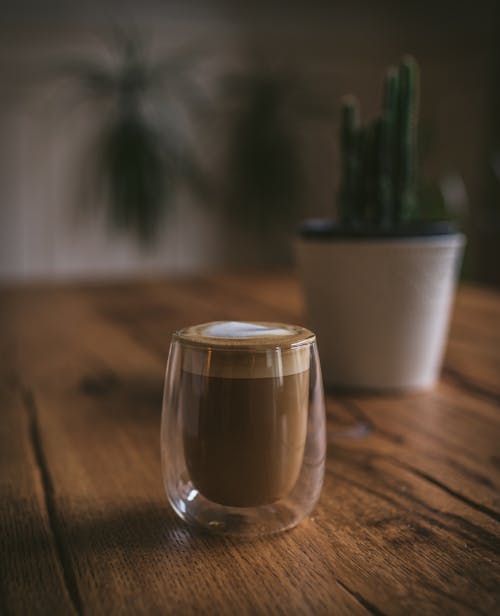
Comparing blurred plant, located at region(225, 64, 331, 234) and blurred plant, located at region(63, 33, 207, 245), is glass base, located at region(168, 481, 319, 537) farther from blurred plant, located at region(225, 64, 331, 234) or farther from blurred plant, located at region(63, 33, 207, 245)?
blurred plant, located at region(225, 64, 331, 234)

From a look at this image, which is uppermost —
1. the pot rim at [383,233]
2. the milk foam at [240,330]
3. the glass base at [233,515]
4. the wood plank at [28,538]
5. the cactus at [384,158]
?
the cactus at [384,158]

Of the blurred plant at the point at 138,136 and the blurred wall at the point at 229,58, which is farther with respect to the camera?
the blurred wall at the point at 229,58

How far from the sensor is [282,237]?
16.2ft

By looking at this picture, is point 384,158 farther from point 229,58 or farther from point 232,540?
point 229,58

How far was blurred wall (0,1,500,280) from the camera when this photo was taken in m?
4.32

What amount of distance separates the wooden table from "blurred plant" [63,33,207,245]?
325cm

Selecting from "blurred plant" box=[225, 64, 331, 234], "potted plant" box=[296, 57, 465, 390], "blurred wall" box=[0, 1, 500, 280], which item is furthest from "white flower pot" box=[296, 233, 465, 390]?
"blurred wall" box=[0, 1, 500, 280]

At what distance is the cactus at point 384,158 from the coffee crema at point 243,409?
0.43 m

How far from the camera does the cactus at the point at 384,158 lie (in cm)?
81

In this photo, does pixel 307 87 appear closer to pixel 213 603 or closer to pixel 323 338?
pixel 323 338

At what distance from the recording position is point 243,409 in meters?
0.44

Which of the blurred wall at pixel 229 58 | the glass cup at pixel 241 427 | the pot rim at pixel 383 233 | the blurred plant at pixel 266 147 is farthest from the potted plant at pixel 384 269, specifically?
the blurred wall at pixel 229 58

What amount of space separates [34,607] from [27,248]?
4416mm

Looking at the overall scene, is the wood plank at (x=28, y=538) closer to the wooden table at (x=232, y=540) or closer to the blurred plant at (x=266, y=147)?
the wooden table at (x=232, y=540)
